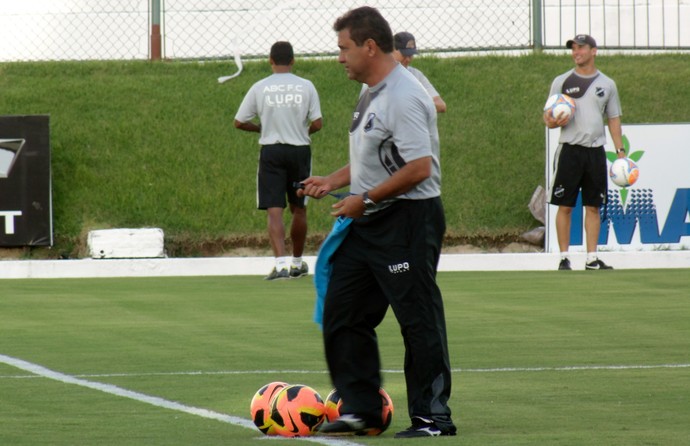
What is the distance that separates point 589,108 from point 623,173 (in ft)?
2.59

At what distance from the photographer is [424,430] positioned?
249 inches

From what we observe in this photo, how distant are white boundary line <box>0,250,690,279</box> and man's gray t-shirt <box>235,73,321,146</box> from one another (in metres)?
2.29

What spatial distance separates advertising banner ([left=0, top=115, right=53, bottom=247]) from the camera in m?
17.6

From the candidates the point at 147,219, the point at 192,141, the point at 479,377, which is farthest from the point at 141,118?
the point at 479,377

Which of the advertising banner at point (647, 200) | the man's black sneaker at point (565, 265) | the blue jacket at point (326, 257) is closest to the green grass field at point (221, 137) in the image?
the advertising banner at point (647, 200)

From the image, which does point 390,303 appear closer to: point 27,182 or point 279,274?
point 279,274

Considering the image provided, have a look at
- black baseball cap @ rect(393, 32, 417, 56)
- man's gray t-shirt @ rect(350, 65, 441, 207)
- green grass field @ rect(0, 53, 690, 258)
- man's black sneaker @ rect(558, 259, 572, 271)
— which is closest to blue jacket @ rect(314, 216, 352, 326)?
man's gray t-shirt @ rect(350, 65, 441, 207)

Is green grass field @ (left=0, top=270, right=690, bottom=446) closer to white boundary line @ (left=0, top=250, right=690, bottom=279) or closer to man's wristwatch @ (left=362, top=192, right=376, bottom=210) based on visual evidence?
man's wristwatch @ (left=362, top=192, right=376, bottom=210)

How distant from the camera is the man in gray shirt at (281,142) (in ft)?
49.1

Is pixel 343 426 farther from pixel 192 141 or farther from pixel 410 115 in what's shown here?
pixel 192 141

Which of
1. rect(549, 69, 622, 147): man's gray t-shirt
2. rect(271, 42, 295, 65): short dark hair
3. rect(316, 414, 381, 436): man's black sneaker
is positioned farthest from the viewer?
rect(549, 69, 622, 147): man's gray t-shirt

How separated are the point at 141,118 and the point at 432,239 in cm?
1424

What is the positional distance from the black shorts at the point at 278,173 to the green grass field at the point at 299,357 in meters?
0.83

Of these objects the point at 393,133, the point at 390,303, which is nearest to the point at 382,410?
the point at 390,303
